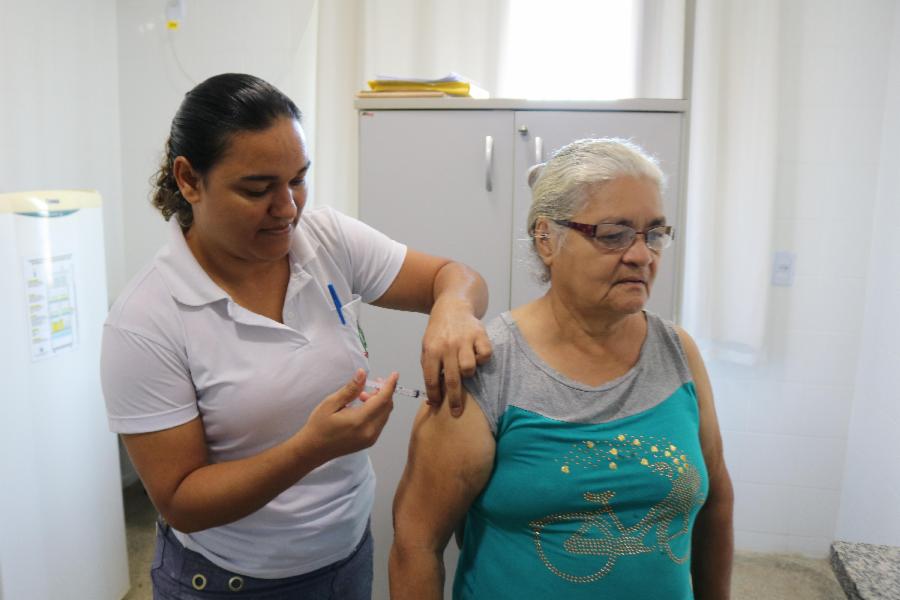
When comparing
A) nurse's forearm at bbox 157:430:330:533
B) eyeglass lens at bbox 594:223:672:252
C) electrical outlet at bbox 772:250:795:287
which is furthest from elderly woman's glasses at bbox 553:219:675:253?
electrical outlet at bbox 772:250:795:287

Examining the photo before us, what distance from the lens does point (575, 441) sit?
1131 millimetres

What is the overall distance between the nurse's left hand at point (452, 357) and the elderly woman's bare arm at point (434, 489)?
0.10 feet

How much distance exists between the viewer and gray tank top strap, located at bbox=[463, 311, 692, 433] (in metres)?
1.16

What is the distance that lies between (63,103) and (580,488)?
2.69m

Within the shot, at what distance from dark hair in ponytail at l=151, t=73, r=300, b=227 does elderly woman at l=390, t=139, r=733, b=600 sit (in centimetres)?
46

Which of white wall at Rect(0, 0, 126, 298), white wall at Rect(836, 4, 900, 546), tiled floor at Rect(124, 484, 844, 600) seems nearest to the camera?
white wall at Rect(836, 4, 900, 546)

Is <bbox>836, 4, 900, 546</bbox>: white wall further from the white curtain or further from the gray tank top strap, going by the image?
the gray tank top strap

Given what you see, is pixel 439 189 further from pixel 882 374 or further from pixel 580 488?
pixel 882 374

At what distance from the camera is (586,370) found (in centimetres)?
121

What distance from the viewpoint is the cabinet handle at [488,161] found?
213 cm

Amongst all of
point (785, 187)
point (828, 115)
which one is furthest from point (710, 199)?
point (828, 115)

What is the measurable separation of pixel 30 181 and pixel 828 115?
2921mm

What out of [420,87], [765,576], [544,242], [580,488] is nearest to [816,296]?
[765,576]

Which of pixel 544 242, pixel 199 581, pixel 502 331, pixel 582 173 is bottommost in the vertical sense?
pixel 199 581
